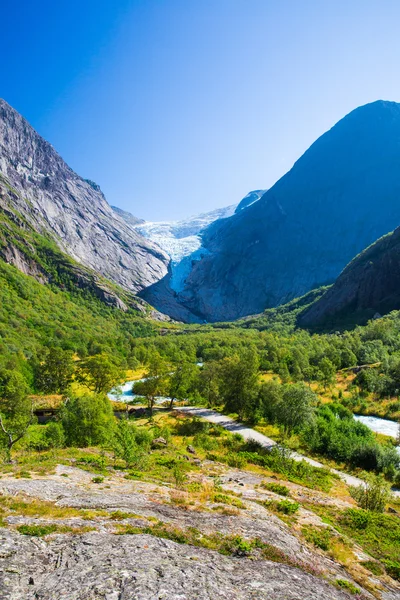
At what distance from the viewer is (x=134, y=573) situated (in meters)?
11.8

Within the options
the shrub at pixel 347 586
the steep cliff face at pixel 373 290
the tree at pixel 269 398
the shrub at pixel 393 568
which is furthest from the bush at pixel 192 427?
the steep cliff face at pixel 373 290

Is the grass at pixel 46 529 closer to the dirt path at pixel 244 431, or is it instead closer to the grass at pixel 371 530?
the grass at pixel 371 530

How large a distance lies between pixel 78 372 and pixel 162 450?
51582mm

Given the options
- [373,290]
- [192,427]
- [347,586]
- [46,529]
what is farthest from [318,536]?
[373,290]

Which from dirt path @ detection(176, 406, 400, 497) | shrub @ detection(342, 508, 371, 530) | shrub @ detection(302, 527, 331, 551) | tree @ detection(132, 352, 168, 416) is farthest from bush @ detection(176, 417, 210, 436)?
shrub @ detection(302, 527, 331, 551)

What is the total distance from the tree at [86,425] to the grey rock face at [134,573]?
99.5 ft

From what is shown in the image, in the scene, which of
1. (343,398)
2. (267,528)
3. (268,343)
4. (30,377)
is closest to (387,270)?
(268,343)

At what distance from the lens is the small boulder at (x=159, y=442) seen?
44338 mm

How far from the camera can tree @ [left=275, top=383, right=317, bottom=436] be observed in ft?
174

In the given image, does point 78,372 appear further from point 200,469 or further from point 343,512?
point 343,512

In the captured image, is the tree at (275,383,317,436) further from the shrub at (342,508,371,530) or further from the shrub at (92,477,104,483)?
the shrub at (92,477,104,483)

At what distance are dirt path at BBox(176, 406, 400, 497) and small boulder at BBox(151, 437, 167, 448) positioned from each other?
45.3 feet

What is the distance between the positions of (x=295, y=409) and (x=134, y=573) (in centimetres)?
4588

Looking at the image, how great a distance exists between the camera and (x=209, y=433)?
188ft
